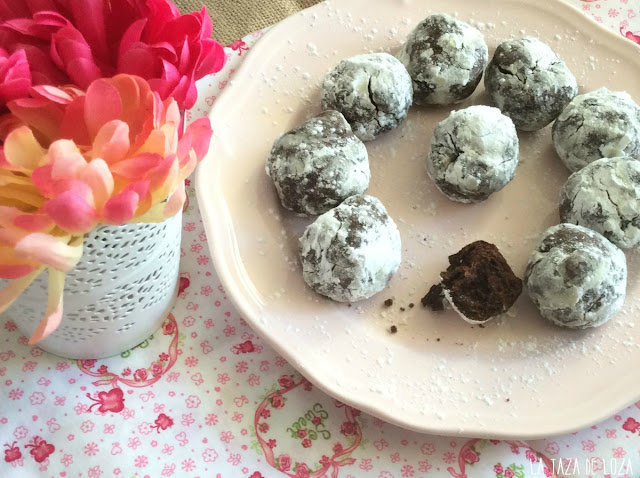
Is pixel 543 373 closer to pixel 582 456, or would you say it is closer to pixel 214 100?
pixel 582 456

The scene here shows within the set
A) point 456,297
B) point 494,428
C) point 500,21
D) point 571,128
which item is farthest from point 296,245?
point 500,21

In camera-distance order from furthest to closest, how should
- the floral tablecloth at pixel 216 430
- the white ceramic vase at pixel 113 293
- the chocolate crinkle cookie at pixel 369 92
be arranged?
the chocolate crinkle cookie at pixel 369 92 < the floral tablecloth at pixel 216 430 < the white ceramic vase at pixel 113 293

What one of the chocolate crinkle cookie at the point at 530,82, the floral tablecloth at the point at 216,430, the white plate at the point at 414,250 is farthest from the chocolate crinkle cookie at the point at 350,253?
the chocolate crinkle cookie at the point at 530,82

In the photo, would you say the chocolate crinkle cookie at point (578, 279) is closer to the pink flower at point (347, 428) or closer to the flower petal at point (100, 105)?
the pink flower at point (347, 428)

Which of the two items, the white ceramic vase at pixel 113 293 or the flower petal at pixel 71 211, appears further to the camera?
the white ceramic vase at pixel 113 293

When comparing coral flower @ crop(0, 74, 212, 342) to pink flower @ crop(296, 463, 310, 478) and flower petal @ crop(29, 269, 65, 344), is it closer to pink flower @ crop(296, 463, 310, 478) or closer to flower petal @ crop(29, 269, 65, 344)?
flower petal @ crop(29, 269, 65, 344)

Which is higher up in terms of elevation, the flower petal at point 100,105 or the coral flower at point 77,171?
the flower petal at point 100,105
